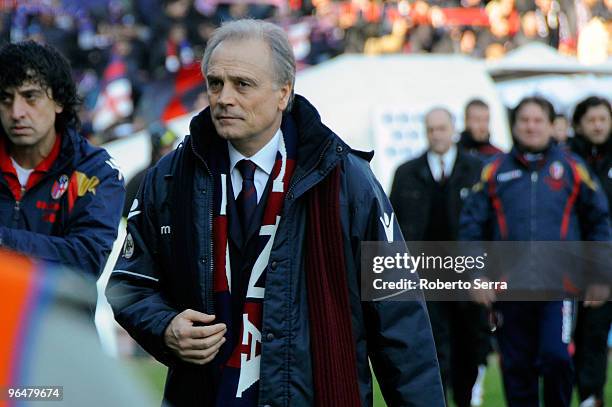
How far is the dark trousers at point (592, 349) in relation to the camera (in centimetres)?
941

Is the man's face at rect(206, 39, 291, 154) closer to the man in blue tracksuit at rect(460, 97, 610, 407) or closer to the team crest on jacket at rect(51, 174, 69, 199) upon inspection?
the team crest on jacket at rect(51, 174, 69, 199)

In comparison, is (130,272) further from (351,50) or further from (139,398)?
(351,50)

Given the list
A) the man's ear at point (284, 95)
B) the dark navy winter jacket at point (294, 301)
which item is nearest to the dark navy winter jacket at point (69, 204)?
the dark navy winter jacket at point (294, 301)

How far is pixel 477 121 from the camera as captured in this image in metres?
11.4

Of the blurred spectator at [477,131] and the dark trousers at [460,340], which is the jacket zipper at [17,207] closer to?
the dark trousers at [460,340]

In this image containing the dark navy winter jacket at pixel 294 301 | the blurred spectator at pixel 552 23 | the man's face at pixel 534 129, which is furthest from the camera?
the blurred spectator at pixel 552 23

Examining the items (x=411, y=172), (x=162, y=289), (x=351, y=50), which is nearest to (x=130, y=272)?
(x=162, y=289)

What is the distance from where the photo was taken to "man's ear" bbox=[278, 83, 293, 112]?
4.26m

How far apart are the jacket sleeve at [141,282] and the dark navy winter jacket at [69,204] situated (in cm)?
58

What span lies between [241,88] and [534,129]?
4.42 metres

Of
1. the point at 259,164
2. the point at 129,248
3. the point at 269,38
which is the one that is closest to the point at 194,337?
the point at 129,248

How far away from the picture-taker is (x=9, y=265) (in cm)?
207

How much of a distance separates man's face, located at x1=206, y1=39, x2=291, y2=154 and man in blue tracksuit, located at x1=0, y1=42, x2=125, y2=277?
954mm

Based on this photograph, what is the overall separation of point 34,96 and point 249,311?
1522mm
